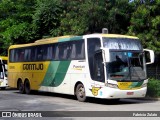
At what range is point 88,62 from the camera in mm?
18781

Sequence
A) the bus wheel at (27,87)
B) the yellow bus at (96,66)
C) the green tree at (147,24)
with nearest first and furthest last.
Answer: the yellow bus at (96,66)
the green tree at (147,24)
the bus wheel at (27,87)

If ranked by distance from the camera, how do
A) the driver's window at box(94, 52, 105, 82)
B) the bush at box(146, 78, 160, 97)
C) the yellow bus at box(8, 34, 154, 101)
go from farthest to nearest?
the bush at box(146, 78, 160, 97) < the driver's window at box(94, 52, 105, 82) < the yellow bus at box(8, 34, 154, 101)

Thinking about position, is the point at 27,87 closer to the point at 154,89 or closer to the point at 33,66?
the point at 33,66

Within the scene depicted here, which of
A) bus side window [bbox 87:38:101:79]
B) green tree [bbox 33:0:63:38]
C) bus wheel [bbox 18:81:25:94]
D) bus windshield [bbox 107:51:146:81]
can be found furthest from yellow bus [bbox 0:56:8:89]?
bus windshield [bbox 107:51:146:81]

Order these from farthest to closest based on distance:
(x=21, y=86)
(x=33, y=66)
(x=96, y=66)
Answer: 1. (x=21, y=86)
2. (x=33, y=66)
3. (x=96, y=66)

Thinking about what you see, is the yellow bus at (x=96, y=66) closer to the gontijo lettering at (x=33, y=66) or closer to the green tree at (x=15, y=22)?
the gontijo lettering at (x=33, y=66)

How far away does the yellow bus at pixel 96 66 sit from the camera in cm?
1789

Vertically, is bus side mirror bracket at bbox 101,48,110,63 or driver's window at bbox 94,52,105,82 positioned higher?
bus side mirror bracket at bbox 101,48,110,63

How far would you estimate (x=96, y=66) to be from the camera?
18422 millimetres

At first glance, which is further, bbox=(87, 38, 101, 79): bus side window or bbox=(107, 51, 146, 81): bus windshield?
bbox=(87, 38, 101, 79): bus side window

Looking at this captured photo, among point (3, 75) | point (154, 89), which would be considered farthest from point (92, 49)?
point (3, 75)

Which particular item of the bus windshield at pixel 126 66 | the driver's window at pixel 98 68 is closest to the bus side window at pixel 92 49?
the driver's window at pixel 98 68

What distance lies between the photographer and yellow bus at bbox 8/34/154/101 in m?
17.9

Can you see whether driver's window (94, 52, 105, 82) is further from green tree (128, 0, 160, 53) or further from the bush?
green tree (128, 0, 160, 53)
